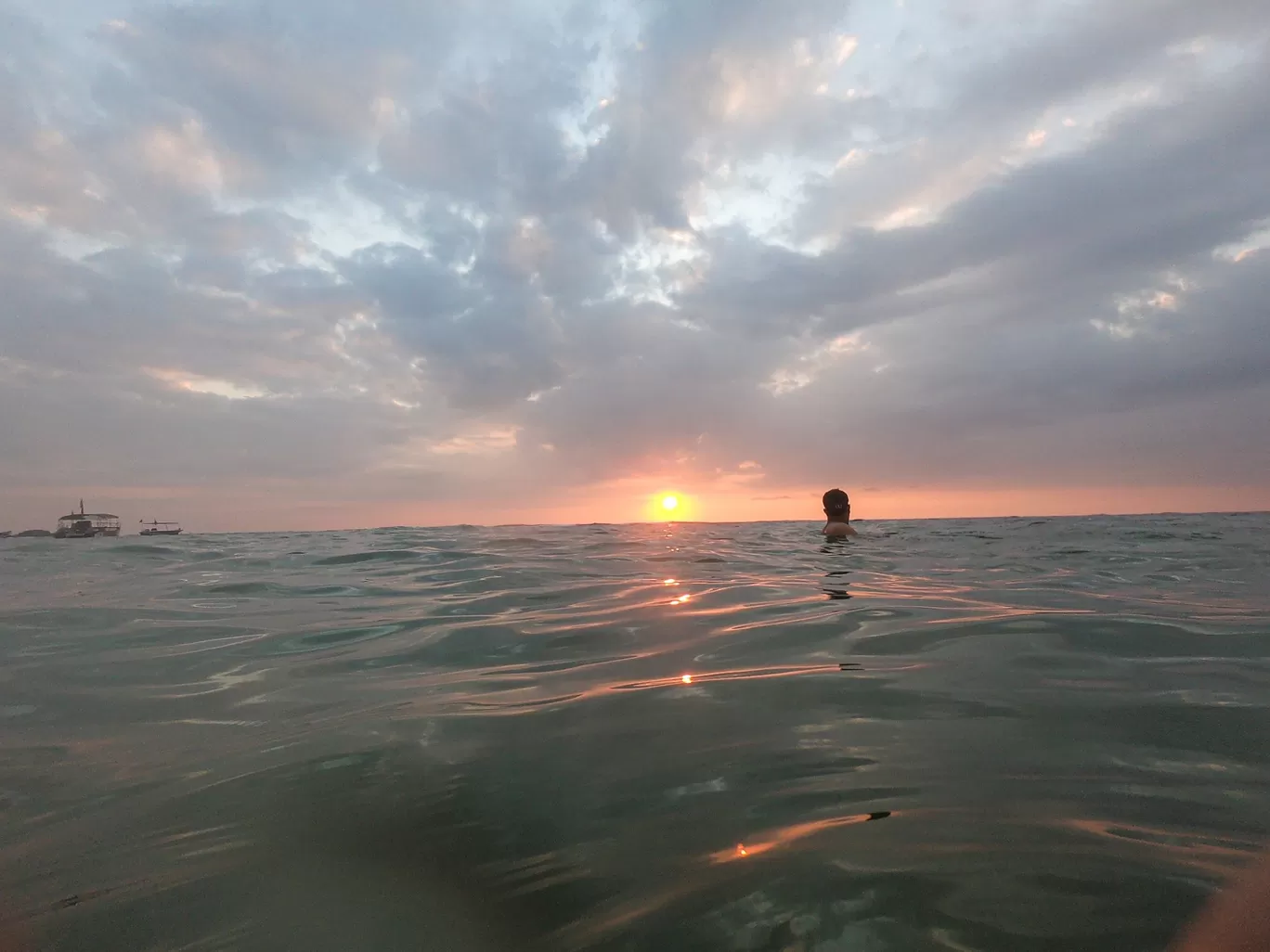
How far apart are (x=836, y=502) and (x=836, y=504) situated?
0.13 metres

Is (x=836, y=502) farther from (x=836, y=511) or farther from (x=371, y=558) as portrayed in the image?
(x=371, y=558)

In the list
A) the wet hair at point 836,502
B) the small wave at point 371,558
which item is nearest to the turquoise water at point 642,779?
the small wave at point 371,558

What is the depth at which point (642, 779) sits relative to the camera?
314 cm

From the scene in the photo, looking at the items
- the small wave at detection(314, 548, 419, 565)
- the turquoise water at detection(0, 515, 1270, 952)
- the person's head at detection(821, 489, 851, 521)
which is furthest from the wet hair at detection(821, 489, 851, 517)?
the small wave at detection(314, 548, 419, 565)

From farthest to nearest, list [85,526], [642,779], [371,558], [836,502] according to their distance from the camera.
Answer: [85,526] < [836,502] < [371,558] < [642,779]

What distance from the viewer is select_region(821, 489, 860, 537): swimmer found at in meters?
19.5

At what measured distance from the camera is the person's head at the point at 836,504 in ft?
63.6

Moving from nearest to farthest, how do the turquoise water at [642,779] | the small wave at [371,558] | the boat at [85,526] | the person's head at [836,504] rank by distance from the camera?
1. the turquoise water at [642,779]
2. the small wave at [371,558]
3. the person's head at [836,504]
4. the boat at [85,526]

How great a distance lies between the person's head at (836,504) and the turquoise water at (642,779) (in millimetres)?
12168

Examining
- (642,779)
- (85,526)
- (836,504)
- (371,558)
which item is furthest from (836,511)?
(85,526)

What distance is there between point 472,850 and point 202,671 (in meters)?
4.51

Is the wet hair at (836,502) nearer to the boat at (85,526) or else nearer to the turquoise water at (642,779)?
the turquoise water at (642,779)

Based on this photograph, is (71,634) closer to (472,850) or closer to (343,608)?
(343,608)

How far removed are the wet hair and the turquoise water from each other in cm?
1216
